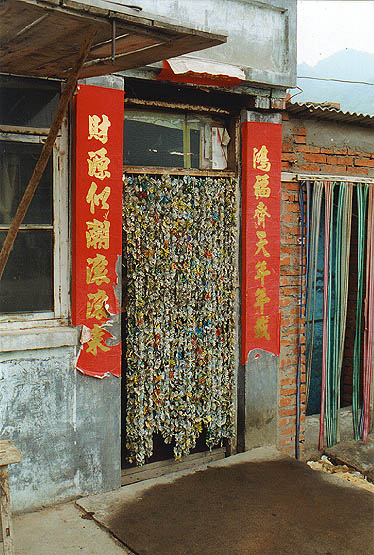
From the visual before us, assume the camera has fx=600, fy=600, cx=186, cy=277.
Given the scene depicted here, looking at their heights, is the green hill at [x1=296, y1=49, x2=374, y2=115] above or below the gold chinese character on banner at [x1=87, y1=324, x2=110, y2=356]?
above

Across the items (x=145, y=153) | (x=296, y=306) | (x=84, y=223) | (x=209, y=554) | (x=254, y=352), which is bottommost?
(x=209, y=554)

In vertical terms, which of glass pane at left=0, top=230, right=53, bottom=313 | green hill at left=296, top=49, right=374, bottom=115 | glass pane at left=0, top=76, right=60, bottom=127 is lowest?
glass pane at left=0, top=230, right=53, bottom=313

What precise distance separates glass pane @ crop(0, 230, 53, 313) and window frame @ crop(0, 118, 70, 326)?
4 cm

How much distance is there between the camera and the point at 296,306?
20.2 feet

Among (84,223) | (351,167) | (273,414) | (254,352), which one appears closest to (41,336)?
(84,223)

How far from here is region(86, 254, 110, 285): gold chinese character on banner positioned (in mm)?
4754

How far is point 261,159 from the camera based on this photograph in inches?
225

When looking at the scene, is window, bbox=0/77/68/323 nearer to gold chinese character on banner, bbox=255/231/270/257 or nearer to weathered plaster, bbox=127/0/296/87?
weathered plaster, bbox=127/0/296/87

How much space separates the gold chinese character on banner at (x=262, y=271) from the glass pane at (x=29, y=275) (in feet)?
6.69

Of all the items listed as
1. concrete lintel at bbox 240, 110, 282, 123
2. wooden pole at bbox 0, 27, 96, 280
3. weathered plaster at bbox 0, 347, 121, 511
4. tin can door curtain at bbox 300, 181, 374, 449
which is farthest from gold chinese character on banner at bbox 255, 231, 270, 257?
wooden pole at bbox 0, 27, 96, 280

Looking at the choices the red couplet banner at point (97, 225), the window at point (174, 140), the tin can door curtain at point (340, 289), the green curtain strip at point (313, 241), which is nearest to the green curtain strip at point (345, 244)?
the tin can door curtain at point (340, 289)

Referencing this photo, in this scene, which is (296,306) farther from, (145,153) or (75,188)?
(75,188)

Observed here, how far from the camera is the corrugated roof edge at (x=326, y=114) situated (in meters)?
5.83

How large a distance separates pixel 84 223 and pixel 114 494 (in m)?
2.22
